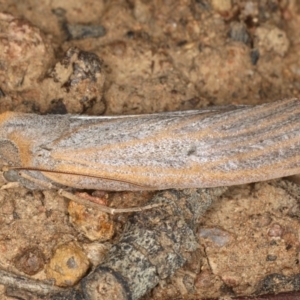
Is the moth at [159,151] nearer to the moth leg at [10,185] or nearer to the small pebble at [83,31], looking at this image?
the moth leg at [10,185]

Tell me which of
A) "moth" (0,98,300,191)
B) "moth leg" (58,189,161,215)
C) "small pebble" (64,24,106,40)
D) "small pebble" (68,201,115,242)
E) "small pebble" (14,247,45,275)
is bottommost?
"small pebble" (14,247,45,275)

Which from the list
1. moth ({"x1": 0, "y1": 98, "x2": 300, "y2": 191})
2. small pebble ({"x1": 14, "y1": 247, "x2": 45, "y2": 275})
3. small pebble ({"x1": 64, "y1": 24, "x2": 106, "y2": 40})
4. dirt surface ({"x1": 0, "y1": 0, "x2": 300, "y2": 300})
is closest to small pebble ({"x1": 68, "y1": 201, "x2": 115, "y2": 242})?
dirt surface ({"x1": 0, "y1": 0, "x2": 300, "y2": 300})

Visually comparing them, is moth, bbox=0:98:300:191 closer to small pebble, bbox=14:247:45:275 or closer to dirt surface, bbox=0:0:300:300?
dirt surface, bbox=0:0:300:300

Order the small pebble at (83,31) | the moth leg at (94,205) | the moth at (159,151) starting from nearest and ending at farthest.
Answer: the moth at (159,151), the moth leg at (94,205), the small pebble at (83,31)

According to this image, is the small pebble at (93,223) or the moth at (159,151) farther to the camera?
the small pebble at (93,223)

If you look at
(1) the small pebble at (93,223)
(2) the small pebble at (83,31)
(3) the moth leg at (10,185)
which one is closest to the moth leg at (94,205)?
(1) the small pebble at (93,223)

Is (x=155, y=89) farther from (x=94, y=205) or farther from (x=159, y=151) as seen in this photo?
(x=94, y=205)

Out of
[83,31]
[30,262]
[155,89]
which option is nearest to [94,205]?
[30,262]
